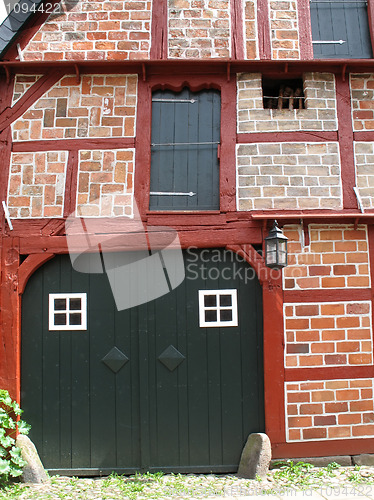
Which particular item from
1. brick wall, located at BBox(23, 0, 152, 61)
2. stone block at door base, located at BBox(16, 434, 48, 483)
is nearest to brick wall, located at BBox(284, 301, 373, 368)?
stone block at door base, located at BBox(16, 434, 48, 483)

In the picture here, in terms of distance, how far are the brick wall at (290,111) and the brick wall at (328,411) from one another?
9.91 feet

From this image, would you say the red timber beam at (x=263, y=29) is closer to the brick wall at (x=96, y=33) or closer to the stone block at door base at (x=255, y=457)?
the brick wall at (x=96, y=33)

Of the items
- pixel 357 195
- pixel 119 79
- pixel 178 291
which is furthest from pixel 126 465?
pixel 119 79

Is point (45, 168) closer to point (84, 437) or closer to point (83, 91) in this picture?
point (83, 91)

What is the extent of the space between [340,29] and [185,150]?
8.42ft

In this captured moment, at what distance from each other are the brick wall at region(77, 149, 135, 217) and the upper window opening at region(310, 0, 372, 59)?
2855mm

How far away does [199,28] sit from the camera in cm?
624

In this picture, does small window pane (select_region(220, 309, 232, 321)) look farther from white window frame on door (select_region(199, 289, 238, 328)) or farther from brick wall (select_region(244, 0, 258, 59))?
brick wall (select_region(244, 0, 258, 59))

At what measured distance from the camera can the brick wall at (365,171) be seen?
5.93 metres

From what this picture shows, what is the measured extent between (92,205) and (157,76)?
5.88 feet

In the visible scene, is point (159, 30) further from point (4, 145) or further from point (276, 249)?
point (276, 249)

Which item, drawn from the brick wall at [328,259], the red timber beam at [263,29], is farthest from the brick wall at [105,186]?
the red timber beam at [263,29]

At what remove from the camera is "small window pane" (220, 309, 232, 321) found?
19.3ft

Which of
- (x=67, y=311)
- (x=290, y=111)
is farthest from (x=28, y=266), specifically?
(x=290, y=111)
